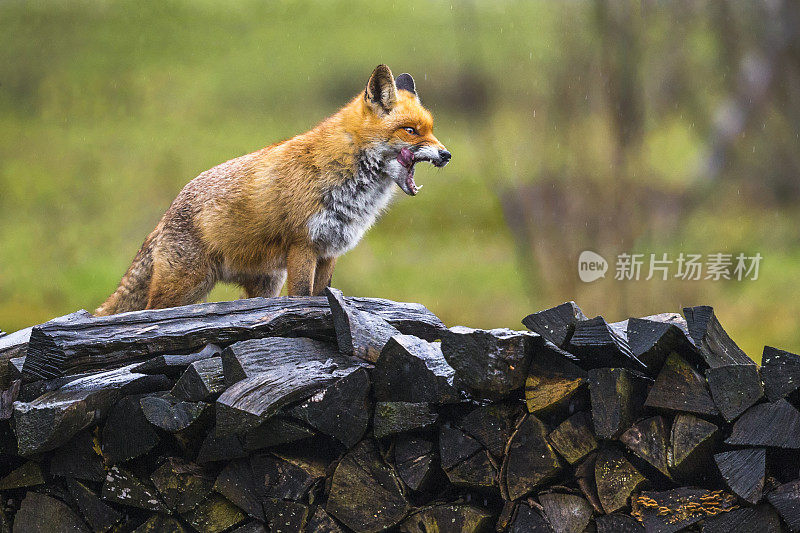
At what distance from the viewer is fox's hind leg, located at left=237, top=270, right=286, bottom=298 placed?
359cm

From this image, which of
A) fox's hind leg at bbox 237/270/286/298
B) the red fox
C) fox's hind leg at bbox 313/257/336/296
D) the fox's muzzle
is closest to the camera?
the fox's muzzle

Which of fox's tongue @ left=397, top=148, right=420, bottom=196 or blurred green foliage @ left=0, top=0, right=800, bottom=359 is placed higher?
blurred green foliage @ left=0, top=0, right=800, bottom=359

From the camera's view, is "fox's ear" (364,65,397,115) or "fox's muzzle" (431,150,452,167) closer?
"fox's muzzle" (431,150,452,167)

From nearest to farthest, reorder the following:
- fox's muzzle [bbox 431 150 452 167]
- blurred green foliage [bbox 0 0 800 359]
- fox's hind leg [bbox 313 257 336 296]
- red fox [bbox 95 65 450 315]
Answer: fox's muzzle [bbox 431 150 452 167], red fox [bbox 95 65 450 315], fox's hind leg [bbox 313 257 336 296], blurred green foliage [bbox 0 0 800 359]

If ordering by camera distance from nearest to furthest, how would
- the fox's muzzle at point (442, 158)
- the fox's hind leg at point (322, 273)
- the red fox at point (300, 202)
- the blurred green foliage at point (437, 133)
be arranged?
1. the fox's muzzle at point (442, 158)
2. the red fox at point (300, 202)
3. the fox's hind leg at point (322, 273)
4. the blurred green foliage at point (437, 133)

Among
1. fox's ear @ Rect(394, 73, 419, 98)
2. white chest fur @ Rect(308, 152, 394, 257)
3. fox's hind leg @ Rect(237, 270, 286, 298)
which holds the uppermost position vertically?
fox's ear @ Rect(394, 73, 419, 98)

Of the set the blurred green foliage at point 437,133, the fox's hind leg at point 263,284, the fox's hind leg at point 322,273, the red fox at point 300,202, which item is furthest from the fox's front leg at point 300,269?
the blurred green foliage at point 437,133

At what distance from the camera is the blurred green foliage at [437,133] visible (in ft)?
21.3

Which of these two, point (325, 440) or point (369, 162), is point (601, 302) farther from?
point (325, 440)

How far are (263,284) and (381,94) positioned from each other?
108 cm

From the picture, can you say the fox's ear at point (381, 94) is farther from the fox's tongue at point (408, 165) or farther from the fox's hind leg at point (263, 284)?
the fox's hind leg at point (263, 284)

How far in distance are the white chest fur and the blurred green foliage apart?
3.50m

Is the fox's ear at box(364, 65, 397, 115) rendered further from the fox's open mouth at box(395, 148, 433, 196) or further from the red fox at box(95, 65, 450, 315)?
the fox's open mouth at box(395, 148, 433, 196)

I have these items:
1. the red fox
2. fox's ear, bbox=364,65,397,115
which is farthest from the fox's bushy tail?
fox's ear, bbox=364,65,397,115
